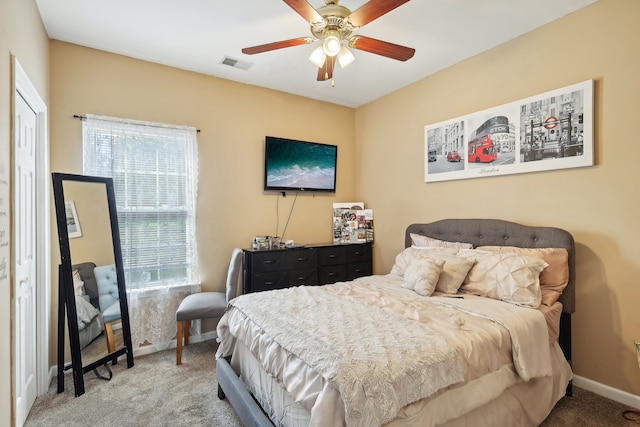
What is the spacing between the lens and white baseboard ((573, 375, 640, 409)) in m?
2.26

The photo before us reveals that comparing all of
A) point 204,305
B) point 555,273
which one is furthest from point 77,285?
point 555,273

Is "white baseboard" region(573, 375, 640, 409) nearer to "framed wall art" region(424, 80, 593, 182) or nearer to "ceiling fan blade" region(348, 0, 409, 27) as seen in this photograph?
"framed wall art" region(424, 80, 593, 182)

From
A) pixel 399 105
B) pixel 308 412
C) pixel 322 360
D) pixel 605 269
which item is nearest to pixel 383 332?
pixel 322 360

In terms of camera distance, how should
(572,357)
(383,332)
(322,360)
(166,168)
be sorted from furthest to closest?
(166,168)
(572,357)
(383,332)
(322,360)

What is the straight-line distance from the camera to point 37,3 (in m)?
2.37

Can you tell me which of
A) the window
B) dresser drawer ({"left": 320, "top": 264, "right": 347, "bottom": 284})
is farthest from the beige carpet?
dresser drawer ({"left": 320, "top": 264, "right": 347, "bottom": 284})

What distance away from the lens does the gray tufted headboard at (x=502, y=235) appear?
2.44 m

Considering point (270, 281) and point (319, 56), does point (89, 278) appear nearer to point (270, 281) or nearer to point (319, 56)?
point (270, 281)

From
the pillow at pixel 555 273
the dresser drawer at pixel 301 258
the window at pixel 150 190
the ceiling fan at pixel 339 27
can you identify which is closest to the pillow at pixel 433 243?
the pillow at pixel 555 273

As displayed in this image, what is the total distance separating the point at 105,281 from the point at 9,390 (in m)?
1.20

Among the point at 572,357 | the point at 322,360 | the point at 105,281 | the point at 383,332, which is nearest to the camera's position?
the point at 322,360

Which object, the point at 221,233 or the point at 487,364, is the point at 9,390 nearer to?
the point at 221,233

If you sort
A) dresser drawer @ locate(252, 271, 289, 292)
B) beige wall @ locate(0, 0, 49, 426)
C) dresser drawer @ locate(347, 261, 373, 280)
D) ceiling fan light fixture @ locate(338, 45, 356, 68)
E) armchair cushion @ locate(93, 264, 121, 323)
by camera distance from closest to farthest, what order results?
1. beige wall @ locate(0, 0, 49, 426)
2. ceiling fan light fixture @ locate(338, 45, 356, 68)
3. armchair cushion @ locate(93, 264, 121, 323)
4. dresser drawer @ locate(252, 271, 289, 292)
5. dresser drawer @ locate(347, 261, 373, 280)

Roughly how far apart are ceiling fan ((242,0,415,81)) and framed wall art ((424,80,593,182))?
4.08 ft
